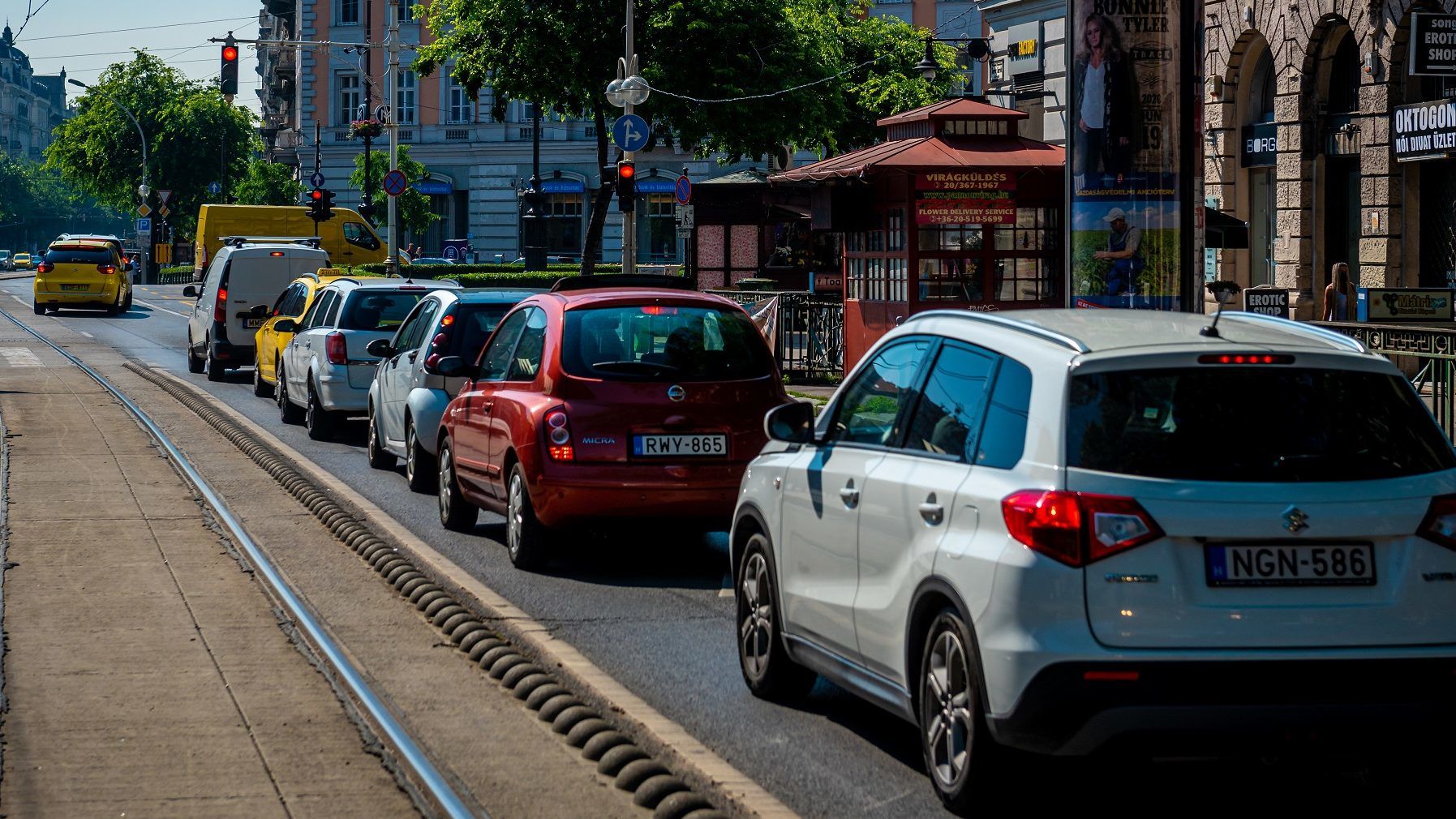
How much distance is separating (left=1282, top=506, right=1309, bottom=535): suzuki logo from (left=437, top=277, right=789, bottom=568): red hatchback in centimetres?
546

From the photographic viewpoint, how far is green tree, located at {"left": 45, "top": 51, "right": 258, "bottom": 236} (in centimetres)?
9506

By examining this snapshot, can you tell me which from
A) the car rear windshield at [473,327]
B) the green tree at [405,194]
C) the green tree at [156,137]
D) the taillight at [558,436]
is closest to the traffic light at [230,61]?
the car rear windshield at [473,327]

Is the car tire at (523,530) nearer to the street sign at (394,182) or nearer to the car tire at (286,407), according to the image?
the car tire at (286,407)

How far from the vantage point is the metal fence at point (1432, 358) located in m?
13.5

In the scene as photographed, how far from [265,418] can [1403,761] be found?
56.6 ft

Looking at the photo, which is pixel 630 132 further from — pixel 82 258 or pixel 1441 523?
pixel 82 258

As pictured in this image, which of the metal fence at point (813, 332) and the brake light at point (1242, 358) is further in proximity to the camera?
the metal fence at point (813, 332)

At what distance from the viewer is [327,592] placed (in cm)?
995

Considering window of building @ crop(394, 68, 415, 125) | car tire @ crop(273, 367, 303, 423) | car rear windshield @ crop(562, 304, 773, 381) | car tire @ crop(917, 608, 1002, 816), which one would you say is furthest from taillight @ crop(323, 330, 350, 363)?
window of building @ crop(394, 68, 415, 125)

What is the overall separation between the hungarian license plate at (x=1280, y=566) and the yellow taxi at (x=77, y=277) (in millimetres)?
49383

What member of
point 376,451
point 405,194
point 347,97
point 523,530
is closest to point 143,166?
point 347,97

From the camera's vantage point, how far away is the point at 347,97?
85688mm

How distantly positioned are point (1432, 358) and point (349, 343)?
9687 millimetres

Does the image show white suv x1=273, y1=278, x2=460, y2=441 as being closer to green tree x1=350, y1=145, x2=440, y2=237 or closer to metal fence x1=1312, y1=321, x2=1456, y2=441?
metal fence x1=1312, y1=321, x2=1456, y2=441
